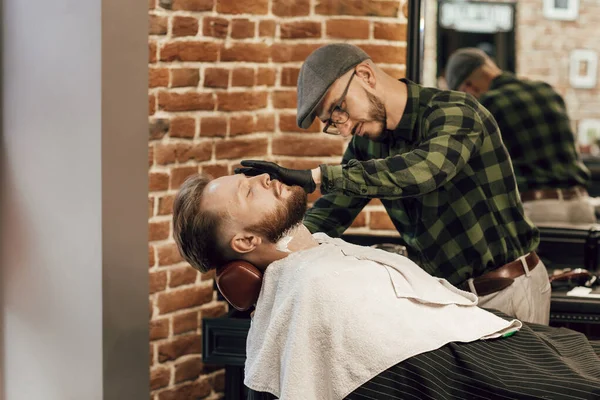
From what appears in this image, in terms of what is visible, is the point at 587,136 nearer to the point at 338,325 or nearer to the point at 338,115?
the point at 338,115

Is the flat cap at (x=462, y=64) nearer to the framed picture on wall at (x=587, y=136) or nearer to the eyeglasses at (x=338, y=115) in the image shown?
the framed picture on wall at (x=587, y=136)

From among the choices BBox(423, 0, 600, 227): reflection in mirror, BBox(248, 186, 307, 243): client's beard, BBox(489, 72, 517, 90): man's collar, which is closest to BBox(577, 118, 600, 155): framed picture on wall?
BBox(423, 0, 600, 227): reflection in mirror

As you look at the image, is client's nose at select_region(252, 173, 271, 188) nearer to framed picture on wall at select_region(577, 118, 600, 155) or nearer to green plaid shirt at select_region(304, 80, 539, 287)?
green plaid shirt at select_region(304, 80, 539, 287)

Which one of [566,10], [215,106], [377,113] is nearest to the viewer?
[377,113]

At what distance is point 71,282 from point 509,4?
224 centimetres

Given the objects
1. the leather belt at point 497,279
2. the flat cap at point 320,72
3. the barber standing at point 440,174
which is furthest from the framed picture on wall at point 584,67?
the flat cap at point 320,72

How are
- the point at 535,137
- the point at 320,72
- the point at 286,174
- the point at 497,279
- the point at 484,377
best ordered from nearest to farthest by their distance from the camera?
the point at 484,377, the point at 286,174, the point at 320,72, the point at 497,279, the point at 535,137

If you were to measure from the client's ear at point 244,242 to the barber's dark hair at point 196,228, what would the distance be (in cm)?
5

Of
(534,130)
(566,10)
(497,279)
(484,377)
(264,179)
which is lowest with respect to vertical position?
(484,377)

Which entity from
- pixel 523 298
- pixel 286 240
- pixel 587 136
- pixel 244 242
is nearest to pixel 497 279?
pixel 523 298

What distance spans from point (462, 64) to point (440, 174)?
1.63 metres

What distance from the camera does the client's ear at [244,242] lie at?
2121 millimetres

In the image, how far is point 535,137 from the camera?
3.68 meters

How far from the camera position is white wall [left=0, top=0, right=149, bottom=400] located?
8.73 ft
